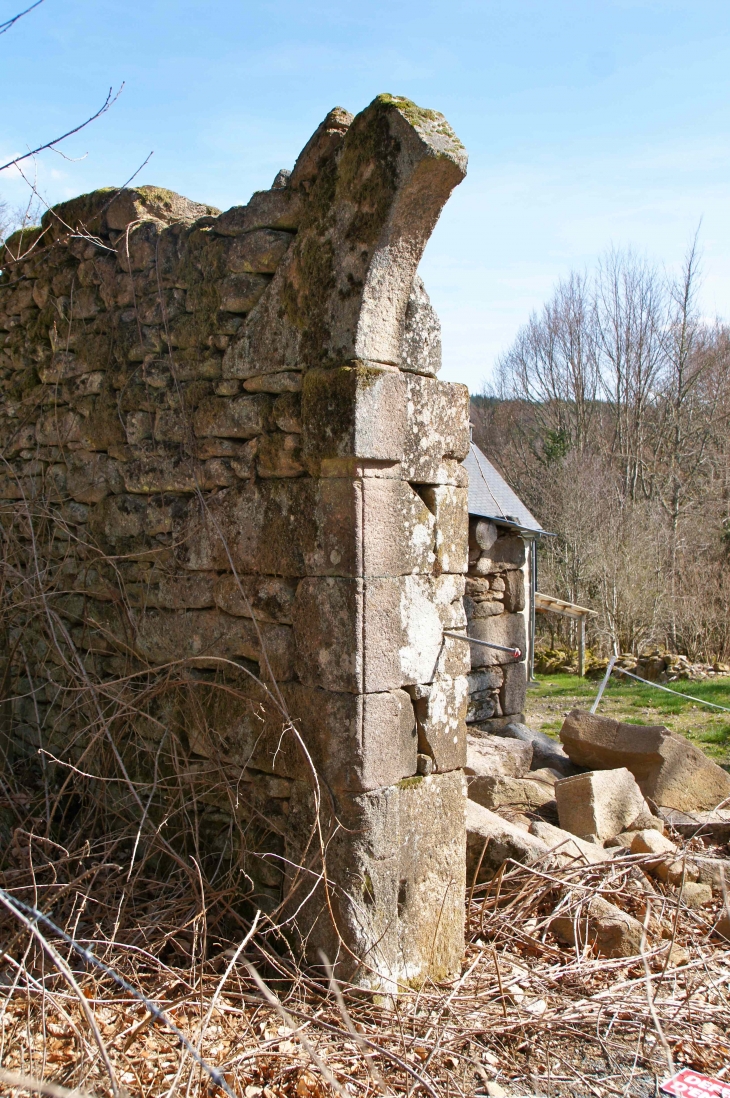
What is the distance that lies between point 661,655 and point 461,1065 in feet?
42.1

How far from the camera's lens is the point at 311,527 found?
322 cm

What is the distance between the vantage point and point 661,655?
14.8 m

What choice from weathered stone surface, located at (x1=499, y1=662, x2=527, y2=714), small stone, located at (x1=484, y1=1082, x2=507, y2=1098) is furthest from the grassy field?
small stone, located at (x1=484, y1=1082, x2=507, y2=1098)

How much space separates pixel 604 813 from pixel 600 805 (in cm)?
5

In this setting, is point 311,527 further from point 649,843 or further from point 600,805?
point 600,805

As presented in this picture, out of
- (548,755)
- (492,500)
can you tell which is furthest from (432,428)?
(492,500)

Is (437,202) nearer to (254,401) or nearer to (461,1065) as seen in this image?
(254,401)

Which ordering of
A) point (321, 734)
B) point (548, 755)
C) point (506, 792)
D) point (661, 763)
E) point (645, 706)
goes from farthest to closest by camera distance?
point (645, 706)
point (548, 755)
point (661, 763)
point (506, 792)
point (321, 734)

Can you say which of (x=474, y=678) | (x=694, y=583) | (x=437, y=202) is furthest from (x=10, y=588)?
(x=694, y=583)

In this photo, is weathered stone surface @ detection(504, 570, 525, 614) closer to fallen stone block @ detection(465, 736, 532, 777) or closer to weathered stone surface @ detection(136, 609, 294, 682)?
fallen stone block @ detection(465, 736, 532, 777)

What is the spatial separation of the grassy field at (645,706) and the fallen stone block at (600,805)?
297cm

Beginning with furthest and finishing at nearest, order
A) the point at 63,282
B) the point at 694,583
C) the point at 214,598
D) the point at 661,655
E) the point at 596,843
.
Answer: the point at 694,583 < the point at 661,655 < the point at 596,843 < the point at 63,282 < the point at 214,598

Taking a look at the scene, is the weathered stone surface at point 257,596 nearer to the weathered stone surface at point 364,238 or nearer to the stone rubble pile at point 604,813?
the weathered stone surface at point 364,238

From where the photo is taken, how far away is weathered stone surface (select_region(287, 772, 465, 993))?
3.12 metres
